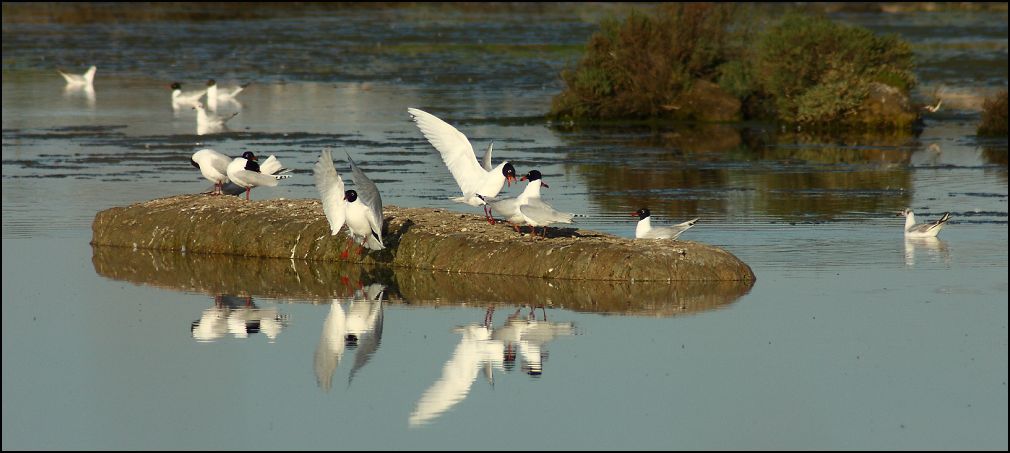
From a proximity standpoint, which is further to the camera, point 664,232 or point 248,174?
point 248,174

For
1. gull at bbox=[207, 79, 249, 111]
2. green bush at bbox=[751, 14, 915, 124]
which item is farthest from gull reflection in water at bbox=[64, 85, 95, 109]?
green bush at bbox=[751, 14, 915, 124]

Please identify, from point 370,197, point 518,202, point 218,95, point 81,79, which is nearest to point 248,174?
point 370,197

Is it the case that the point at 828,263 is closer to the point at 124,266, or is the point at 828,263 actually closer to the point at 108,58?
the point at 124,266

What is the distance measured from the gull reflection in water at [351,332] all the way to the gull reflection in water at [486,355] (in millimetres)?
619

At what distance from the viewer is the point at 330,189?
46.2 ft

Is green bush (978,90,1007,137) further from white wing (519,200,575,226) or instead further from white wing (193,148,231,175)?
white wing (519,200,575,226)

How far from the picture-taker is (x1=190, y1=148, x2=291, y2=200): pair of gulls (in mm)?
16016

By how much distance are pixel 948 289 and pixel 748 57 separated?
20175 mm

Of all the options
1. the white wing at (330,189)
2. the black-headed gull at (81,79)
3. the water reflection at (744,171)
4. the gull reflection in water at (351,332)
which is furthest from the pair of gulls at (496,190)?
the black-headed gull at (81,79)

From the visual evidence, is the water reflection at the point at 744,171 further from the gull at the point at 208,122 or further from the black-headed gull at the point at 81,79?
the black-headed gull at the point at 81,79

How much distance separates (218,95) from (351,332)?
85.5 feet

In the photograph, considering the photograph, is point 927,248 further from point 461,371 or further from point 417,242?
point 461,371

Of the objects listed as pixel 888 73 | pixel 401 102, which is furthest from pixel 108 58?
pixel 888 73

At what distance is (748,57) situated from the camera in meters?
33.3
